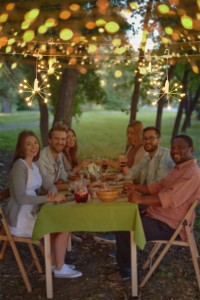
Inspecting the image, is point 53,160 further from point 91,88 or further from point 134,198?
point 91,88

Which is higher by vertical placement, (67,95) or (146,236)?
(67,95)

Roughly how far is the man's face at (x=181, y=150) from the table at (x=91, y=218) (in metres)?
0.59

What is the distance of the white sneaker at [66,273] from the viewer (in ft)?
13.2

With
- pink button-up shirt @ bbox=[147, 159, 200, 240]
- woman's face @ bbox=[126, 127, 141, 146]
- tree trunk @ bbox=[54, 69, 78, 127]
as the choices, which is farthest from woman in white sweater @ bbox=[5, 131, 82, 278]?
tree trunk @ bbox=[54, 69, 78, 127]

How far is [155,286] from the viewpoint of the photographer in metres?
3.95

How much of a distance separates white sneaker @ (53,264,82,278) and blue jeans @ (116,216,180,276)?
0.39 meters

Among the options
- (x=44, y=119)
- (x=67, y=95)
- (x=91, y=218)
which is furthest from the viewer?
(x=44, y=119)

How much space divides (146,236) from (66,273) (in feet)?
2.63

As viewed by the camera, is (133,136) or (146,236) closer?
(146,236)

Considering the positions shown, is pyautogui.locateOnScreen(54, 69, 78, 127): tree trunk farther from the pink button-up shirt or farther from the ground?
the pink button-up shirt

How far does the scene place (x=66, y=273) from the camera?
4.05 metres

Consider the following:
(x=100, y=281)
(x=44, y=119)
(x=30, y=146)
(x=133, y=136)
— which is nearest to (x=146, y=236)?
(x=100, y=281)

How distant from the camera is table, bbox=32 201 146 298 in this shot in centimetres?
360

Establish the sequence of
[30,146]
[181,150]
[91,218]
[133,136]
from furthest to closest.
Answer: [133,136] → [30,146] → [181,150] → [91,218]
